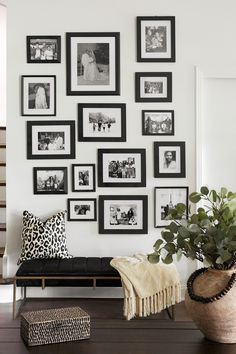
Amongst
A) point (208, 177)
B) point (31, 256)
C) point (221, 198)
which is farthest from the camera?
point (208, 177)

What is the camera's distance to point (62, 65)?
16.2ft

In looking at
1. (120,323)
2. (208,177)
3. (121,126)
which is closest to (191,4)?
(121,126)

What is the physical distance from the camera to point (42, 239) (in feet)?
15.3

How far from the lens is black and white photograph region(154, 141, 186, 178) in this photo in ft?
16.2

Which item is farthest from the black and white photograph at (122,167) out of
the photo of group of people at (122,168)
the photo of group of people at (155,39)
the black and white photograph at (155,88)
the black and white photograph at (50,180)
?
the photo of group of people at (155,39)

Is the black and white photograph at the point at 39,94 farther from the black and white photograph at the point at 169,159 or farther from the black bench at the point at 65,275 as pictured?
the black bench at the point at 65,275

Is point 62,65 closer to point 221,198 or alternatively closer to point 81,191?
point 81,191

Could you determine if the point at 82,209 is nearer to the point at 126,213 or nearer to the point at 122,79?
the point at 126,213

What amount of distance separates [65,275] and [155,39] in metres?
2.39

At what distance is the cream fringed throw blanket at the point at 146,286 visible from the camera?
13.7 ft

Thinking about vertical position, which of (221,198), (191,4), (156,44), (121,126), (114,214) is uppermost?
(191,4)

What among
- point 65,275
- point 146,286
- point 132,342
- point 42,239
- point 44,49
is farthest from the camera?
point 44,49

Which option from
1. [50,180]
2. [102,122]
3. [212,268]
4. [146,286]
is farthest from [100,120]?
[212,268]

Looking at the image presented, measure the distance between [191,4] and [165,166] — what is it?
1584 millimetres
